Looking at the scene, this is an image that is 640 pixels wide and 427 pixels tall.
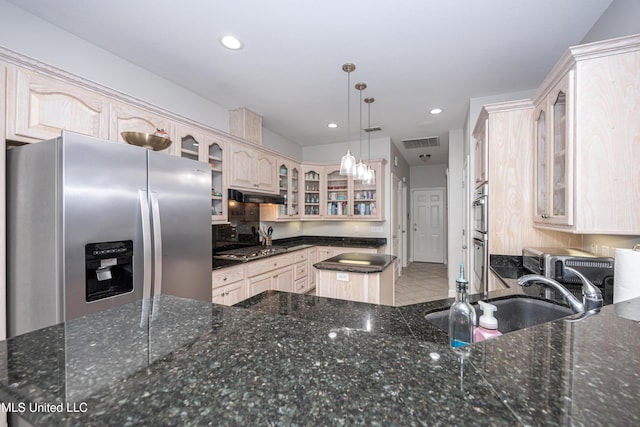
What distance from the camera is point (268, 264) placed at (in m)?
3.35

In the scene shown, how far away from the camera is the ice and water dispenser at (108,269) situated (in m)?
1.53

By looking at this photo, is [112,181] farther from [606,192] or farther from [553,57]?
[553,57]

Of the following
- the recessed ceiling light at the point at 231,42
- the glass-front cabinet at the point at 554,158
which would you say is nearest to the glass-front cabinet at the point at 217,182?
the recessed ceiling light at the point at 231,42

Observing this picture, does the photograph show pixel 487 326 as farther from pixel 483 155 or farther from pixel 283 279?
pixel 283 279

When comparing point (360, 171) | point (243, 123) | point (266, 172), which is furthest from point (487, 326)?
point (243, 123)

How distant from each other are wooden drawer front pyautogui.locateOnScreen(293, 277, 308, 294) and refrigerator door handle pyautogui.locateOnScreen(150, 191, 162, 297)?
226 cm

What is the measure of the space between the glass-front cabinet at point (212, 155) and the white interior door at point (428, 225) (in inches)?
227

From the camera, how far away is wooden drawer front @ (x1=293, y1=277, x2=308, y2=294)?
12.9 feet

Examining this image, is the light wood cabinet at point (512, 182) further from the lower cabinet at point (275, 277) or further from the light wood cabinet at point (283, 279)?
the light wood cabinet at point (283, 279)

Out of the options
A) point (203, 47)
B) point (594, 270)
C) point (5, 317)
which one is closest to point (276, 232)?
point (203, 47)

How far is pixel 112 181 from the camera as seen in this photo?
5.33 feet

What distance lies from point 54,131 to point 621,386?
2574 millimetres

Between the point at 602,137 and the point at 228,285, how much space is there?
2930 mm

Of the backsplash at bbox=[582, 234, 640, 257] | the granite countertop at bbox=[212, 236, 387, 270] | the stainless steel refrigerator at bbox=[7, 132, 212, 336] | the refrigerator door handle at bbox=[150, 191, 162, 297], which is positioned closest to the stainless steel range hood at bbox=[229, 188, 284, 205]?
the granite countertop at bbox=[212, 236, 387, 270]
